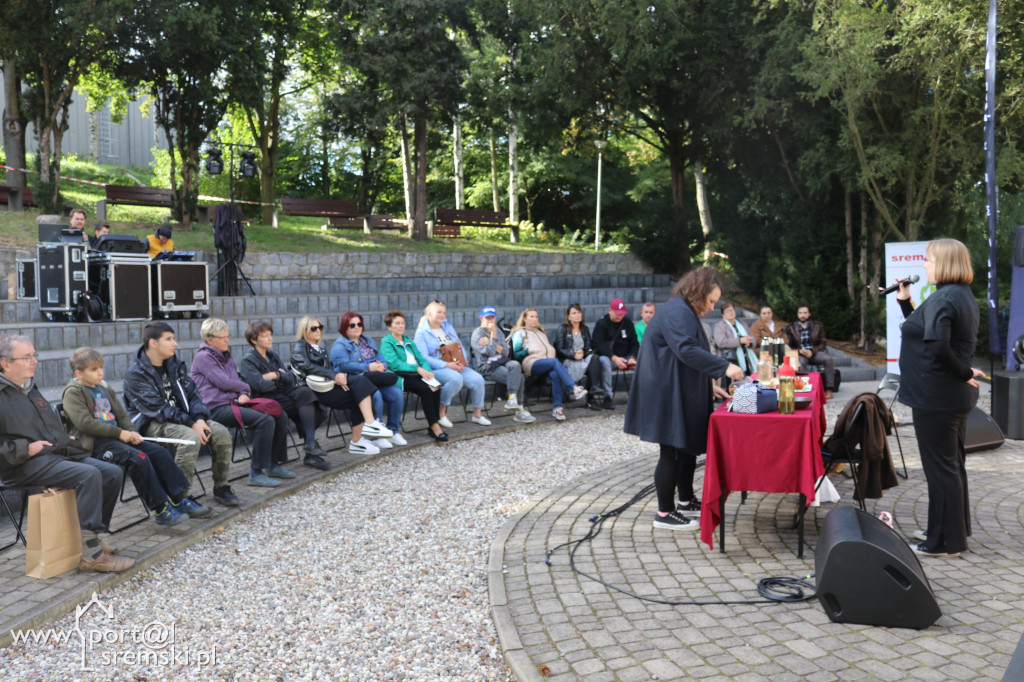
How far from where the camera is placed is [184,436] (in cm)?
559

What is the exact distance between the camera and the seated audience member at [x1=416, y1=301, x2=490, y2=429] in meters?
9.12

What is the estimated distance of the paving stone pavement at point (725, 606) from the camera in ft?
11.0

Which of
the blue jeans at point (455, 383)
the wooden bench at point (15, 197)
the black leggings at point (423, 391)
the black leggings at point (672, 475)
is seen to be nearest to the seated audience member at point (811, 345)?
the blue jeans at point (455, 383)

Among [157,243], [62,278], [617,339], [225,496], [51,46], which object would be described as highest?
[51,46]

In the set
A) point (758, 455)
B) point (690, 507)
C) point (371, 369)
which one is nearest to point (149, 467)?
point (371, 369)

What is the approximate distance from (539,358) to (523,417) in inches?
36.9

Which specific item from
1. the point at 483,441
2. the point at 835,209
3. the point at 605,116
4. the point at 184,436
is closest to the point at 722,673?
the point at 184,436

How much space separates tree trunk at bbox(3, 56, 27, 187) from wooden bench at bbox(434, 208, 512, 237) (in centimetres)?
987

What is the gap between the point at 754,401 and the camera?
4777 millimetres

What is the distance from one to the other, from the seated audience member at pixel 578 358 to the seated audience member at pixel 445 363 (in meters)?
1.55

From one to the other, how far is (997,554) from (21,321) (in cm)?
1083

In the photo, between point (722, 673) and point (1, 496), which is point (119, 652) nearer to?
point (1, 496)

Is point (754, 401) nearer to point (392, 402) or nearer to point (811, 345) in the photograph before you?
point (392, 402)

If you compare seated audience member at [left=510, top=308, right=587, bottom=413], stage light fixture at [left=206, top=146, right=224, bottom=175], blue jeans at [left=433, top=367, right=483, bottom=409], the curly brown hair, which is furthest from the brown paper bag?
stage light fixture at [left=206, top=146, right=224, bottom=175]
